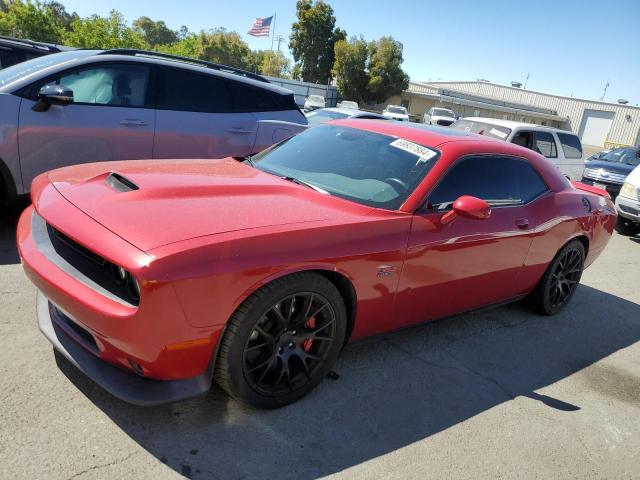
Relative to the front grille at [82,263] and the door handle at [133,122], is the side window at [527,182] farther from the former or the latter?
the door handle at [133,122]

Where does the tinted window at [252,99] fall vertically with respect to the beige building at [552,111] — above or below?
below

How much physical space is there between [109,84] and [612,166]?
12633 millimetres

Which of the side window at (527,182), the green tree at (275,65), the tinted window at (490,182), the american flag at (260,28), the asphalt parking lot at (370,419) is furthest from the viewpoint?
the green tree at (275,65)

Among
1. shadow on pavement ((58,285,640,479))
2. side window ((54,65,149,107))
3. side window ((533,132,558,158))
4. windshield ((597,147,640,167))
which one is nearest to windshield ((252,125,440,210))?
shadow on pavement ((58,285,640,479))

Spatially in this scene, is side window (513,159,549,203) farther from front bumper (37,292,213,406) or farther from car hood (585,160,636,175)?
car hood (585,160,636,175)

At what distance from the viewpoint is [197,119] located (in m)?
5.61

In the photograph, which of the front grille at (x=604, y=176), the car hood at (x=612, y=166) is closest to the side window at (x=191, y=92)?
the front grille at (x=604, y=176)

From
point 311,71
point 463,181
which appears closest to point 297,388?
point 463,181

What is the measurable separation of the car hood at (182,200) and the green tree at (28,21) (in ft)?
135

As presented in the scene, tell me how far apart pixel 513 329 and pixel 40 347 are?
3.55 m

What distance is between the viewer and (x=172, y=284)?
6.90 ft

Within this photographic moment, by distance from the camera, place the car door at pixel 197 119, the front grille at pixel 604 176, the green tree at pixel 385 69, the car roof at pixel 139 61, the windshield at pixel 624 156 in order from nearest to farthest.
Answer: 1. the car roof at pixel 139 61
2. the car door at pixel 197 119
3. the front grille at pixel 604 176
4. the windshield at pixel 624 156
5. the green tree at pixel 385 69

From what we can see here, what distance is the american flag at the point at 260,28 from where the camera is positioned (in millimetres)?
39062

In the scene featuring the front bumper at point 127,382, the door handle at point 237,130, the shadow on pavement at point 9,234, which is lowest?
the shadow on pavement at point 9,234
